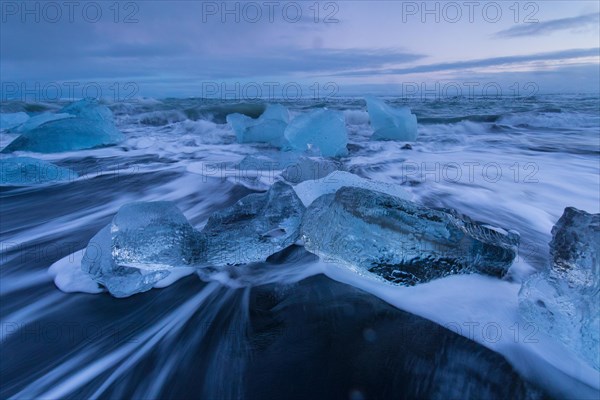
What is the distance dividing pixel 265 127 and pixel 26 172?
3714 mm

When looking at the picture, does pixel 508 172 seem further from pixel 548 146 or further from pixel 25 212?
pixel 25 212

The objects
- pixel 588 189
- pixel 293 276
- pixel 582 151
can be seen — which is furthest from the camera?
pixel 582 151

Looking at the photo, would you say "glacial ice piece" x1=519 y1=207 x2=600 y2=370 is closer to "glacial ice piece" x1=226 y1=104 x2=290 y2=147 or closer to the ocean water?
the ocean water

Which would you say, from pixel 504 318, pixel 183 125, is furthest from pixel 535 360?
pixel 183 125

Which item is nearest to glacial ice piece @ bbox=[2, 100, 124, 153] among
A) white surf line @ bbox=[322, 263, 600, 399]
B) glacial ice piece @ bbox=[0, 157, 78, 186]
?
glacial ice piece @ bbox=[0, 157, 78, 186]

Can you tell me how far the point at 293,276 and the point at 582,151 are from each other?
6.21 m

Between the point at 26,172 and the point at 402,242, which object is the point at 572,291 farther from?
the point at 26,172

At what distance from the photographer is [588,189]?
3.56m

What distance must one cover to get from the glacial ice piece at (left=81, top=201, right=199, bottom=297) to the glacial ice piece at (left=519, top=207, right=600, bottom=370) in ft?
5.10

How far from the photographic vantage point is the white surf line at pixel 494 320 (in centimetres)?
115

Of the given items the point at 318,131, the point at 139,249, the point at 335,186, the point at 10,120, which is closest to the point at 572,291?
the point at 335,186

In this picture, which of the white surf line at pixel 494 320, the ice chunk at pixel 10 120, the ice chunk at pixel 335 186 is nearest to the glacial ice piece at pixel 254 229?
the ice chunk at pixel 335 186

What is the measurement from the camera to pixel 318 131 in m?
5.21

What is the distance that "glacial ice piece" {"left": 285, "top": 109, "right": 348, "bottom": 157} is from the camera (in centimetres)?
518
